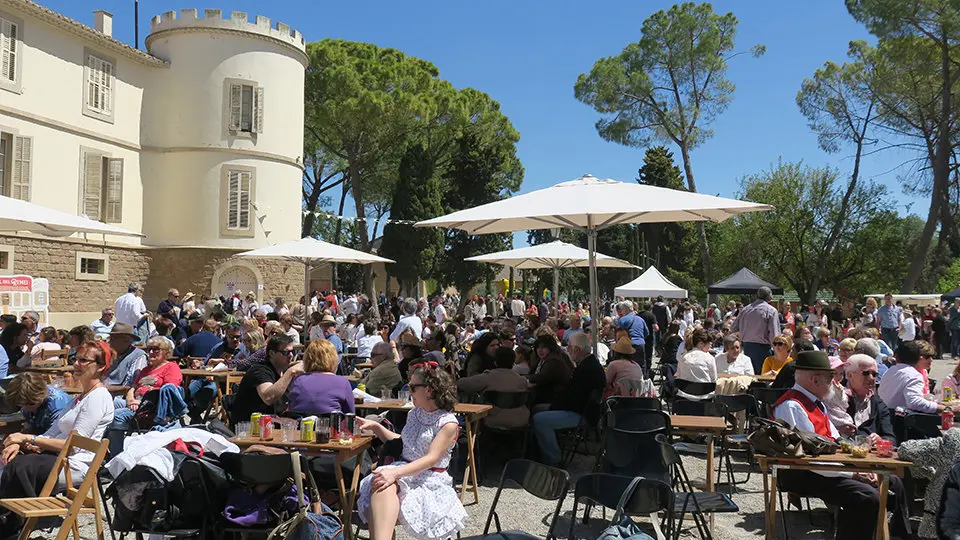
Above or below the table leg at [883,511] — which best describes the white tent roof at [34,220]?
above

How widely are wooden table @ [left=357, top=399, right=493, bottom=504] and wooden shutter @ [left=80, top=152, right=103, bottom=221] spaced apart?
16.2 metres

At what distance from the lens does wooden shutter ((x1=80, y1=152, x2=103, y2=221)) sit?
62.4ft

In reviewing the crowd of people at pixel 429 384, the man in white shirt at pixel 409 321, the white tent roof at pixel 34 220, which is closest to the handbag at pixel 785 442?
the crowd of people at pixel 429 384

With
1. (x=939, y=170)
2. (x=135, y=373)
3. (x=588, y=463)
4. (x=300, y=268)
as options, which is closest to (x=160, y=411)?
(x=135, y=373)

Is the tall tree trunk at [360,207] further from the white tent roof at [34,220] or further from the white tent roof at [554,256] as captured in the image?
the white tent roof at [34,220]

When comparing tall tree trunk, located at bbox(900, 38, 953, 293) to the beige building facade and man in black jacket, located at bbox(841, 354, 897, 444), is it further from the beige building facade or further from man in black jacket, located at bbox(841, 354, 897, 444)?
man in black jacket, located at bbox(841, 354, 897, 444)

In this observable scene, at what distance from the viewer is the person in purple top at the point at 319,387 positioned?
16.4ft

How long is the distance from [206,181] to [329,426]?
60.6 ft

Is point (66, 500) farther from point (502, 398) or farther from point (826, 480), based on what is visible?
point (826, 480)

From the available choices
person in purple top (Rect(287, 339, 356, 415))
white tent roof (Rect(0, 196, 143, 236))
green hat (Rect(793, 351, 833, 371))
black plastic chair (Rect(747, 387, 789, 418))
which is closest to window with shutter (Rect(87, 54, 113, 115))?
white tent roof (Rect(0, 196, 143, 236))

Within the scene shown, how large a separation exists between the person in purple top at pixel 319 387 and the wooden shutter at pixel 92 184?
16638mm

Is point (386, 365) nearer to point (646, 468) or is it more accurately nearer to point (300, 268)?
point (646, 468)

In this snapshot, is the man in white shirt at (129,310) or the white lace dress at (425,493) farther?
the man in white shirt at (129,310)

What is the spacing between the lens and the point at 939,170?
75.3ft
